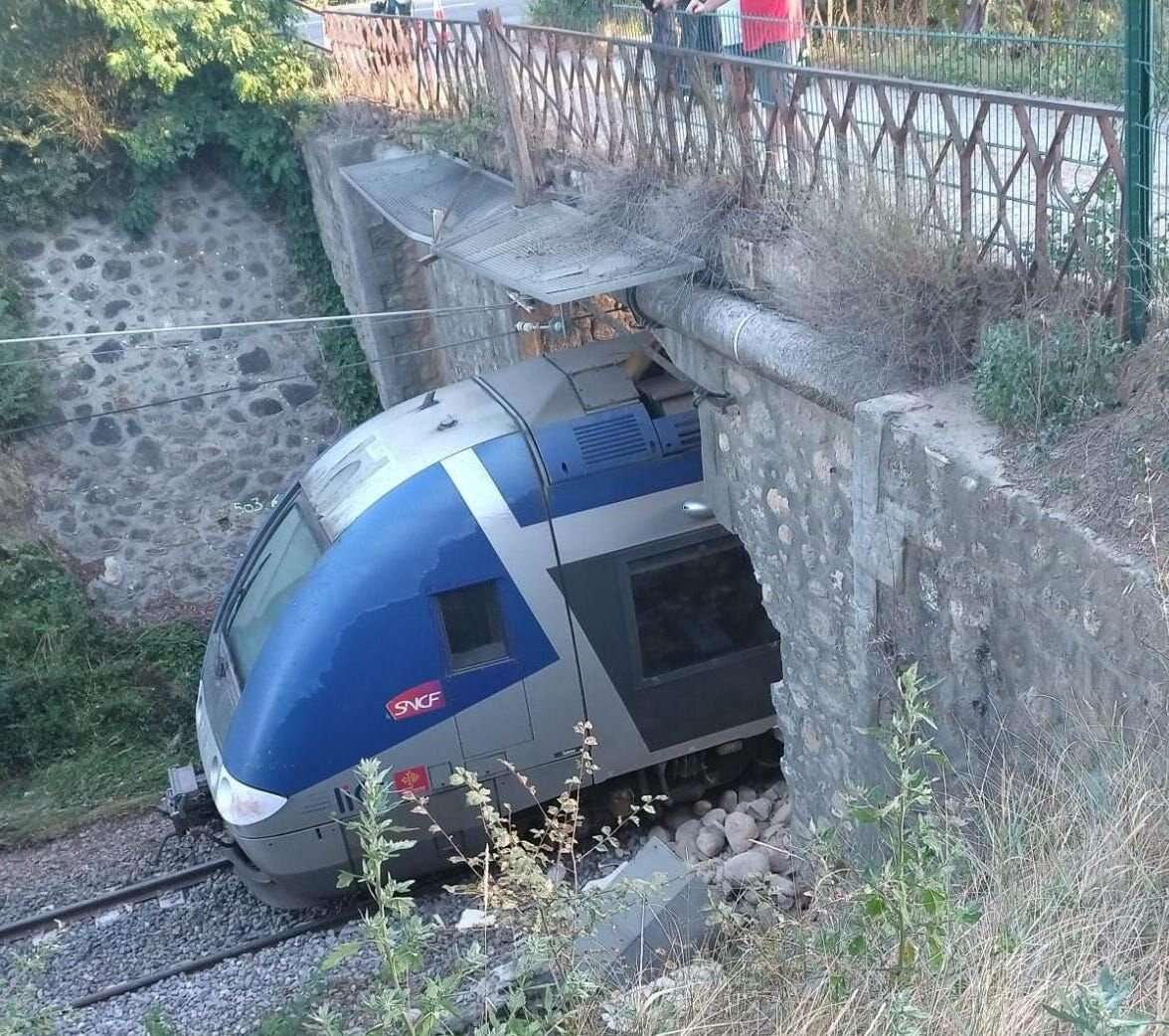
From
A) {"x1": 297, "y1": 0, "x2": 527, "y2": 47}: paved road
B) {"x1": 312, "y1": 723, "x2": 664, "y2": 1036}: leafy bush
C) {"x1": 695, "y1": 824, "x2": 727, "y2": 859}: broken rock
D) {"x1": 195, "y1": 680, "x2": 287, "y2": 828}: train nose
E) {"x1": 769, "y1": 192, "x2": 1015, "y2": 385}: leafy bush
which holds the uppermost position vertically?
{"x1": 297, "y1": 0, "x2": 527, "y2": 47}: paved road

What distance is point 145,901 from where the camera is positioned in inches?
294

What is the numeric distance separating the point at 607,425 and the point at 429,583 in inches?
46.9

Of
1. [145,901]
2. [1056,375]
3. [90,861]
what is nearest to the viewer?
[1056,375]

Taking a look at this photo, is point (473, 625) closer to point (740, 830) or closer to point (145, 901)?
point (740, 830)

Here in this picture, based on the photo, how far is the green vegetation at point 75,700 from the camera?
30.3 ft

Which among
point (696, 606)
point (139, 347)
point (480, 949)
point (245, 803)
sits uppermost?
point (139, 347)

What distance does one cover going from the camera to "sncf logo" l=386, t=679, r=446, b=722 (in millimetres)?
6059

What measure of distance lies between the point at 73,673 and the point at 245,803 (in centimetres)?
487

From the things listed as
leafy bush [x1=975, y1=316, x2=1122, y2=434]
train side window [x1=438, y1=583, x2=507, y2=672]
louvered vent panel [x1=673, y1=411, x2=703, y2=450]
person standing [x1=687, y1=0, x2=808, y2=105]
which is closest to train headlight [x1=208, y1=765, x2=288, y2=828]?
train side window [x1=438, y1=583, x2=507, y2=672]

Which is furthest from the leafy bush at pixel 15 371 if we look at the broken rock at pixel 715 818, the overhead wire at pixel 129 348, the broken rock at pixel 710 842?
the broken rock at pixel 710 842

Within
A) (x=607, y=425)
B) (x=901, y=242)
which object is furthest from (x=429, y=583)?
(x=901, y=242)

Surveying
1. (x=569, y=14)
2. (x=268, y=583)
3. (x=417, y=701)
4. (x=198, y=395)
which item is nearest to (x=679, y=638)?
(x=417, y=701)

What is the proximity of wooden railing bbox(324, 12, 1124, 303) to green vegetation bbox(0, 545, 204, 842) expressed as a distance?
5437mm

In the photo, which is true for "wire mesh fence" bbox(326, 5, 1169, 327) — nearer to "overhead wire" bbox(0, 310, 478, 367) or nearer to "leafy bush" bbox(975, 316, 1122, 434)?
"leafy bush" bbox(975, 316, 1122, 434)
